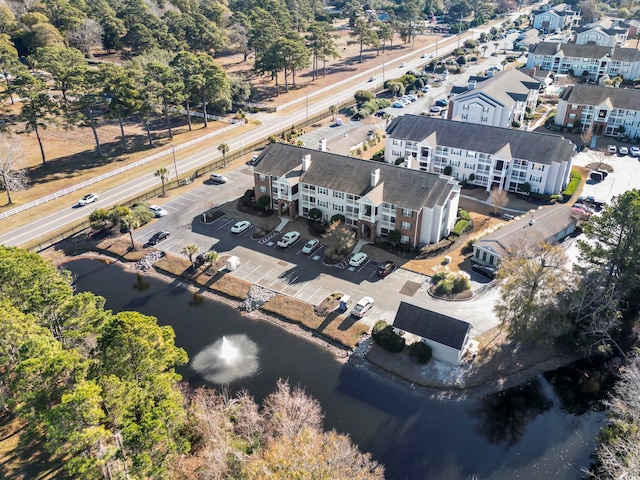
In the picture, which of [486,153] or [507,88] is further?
[507,88]

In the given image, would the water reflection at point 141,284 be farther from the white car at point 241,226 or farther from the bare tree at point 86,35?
the bare tree at point 86,35

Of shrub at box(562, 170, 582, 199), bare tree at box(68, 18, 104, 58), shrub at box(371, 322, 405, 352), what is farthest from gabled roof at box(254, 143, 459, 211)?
bare tree at box(68, 18, 104, 58)

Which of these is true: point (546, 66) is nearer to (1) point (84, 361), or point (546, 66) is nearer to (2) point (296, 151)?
(2) point (296, 151)

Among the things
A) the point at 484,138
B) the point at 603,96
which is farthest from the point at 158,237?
the point at 603,96

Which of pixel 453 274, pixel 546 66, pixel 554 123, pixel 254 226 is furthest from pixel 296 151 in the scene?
pixel 546 66

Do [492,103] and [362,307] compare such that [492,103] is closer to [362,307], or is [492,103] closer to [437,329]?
[362,307]

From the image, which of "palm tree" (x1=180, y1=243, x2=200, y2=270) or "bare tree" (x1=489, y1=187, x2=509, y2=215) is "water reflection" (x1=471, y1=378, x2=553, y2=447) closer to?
"bare tree" (x1=489, y1=187, x2=509, y2=215)
